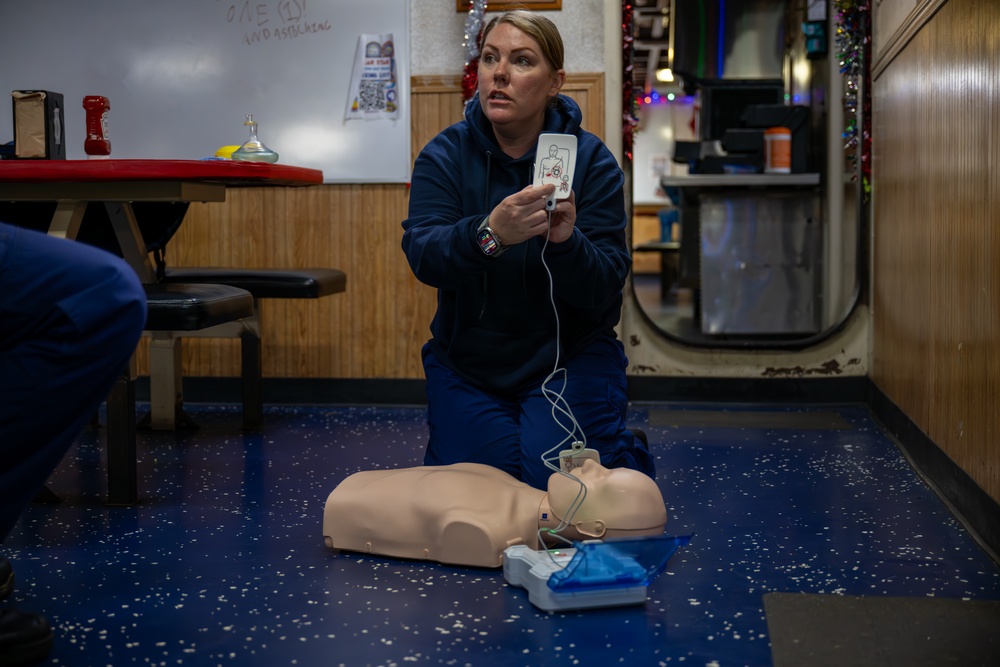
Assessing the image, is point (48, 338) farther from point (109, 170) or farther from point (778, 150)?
point (778, 150)

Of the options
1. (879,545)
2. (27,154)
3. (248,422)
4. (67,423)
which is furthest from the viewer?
(248,422)

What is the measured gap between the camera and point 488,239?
2207mm

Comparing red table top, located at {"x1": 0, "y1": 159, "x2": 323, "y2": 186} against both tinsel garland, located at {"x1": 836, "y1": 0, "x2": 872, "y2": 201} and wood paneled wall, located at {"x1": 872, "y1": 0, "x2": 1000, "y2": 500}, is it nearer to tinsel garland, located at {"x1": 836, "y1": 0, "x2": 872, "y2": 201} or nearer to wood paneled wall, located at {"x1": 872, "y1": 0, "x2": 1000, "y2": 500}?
wood paneled wall, located at {"x1": 872, "y1": 0, "x2": 1000, "y2": 500}

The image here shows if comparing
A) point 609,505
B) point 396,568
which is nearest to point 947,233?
point 609,505

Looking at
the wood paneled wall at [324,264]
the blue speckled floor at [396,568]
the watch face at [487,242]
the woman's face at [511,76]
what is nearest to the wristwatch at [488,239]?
the watch face at [487,242]

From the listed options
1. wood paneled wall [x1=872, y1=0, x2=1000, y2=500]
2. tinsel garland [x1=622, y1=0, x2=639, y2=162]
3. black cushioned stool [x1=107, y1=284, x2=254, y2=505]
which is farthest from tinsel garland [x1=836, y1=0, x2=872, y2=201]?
black cushioned stool [x1=107, y1=284, x2=254, y2=505]

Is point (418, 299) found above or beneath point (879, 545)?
above

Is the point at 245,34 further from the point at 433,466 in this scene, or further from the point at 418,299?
the point at 433,466

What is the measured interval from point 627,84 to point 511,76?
6.56 feet

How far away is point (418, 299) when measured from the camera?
4.45 metres

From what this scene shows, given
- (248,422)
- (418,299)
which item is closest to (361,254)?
(418,299)

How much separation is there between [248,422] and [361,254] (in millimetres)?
923

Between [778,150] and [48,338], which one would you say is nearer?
[48,338]

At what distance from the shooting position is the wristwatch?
2203 mm
